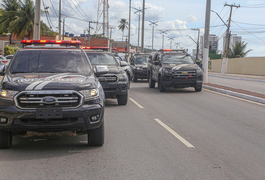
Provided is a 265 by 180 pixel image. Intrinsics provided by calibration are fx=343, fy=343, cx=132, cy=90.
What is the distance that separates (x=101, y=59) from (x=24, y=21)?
4384 centimetres

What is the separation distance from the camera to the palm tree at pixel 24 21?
171 feet

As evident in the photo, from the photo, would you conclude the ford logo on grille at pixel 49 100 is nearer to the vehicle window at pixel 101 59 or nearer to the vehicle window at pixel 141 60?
the vehicle window at pixel 101 59

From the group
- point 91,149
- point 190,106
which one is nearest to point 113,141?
point 91,149

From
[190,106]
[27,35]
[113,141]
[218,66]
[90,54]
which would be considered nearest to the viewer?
[113,141]

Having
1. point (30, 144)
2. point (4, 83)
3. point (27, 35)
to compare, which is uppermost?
point (27, 35)

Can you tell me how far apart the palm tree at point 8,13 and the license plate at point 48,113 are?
52.1 meters

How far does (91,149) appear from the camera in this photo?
5891mm

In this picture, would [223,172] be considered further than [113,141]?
No

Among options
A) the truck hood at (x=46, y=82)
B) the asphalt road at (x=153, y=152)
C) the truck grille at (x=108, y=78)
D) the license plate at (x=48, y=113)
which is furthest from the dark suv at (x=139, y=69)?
the license plate at (x=48, y=113)

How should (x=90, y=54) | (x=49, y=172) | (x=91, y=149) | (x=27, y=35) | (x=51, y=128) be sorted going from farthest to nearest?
(x=27, y=35)
(x=90, y=54)
(x=91, y=149)
(x=51, y=128)
(x=49, y=172)

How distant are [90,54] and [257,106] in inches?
249

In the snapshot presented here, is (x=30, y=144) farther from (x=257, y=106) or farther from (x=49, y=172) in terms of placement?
(x=257, y=106)

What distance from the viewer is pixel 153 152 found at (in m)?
5.75

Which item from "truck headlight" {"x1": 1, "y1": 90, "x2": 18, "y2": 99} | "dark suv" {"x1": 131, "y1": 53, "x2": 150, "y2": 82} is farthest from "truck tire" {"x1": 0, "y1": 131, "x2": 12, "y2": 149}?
"dark suv" {"x1": 131, "y1": 53, "x2": 150, "y2": 82}
